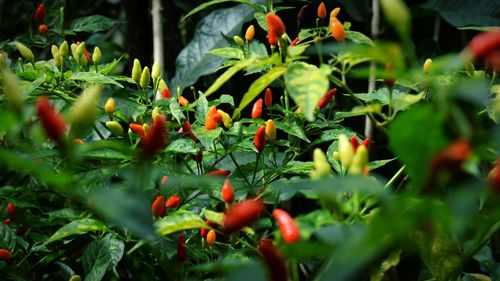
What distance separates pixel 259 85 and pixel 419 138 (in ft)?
0.59

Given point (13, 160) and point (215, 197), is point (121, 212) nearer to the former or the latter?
point (13, 160)

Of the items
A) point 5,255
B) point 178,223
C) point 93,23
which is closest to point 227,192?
point 178,223

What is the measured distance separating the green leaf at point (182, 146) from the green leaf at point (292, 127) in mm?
117

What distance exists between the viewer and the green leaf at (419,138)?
332 mm

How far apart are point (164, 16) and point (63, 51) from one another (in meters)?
0.75

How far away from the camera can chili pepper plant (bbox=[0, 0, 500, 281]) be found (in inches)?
13.0

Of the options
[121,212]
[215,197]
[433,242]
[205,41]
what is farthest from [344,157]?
[205,41]

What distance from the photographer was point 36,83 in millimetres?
677

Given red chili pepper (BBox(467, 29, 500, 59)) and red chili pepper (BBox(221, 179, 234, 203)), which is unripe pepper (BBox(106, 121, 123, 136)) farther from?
red chili pepper (BBox(467, 29, 500, 59))

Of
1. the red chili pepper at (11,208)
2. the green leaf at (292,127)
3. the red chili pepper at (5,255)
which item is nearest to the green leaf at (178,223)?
the green leaf at (292,127)

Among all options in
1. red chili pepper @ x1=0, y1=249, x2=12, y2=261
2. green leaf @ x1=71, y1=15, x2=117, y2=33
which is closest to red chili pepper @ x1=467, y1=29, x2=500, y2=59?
red chili pepper @ x1=0, y1=249, x2=12, y2=261

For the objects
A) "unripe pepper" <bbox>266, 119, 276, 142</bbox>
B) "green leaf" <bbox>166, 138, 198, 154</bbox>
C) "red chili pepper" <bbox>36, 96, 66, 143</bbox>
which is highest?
"red chili pepper" <bbox>36, 96, 66, 143</bbox>

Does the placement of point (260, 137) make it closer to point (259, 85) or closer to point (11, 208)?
point (259, 85)

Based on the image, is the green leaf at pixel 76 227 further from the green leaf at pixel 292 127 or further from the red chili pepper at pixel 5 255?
the green leaf at pixel 292 127
